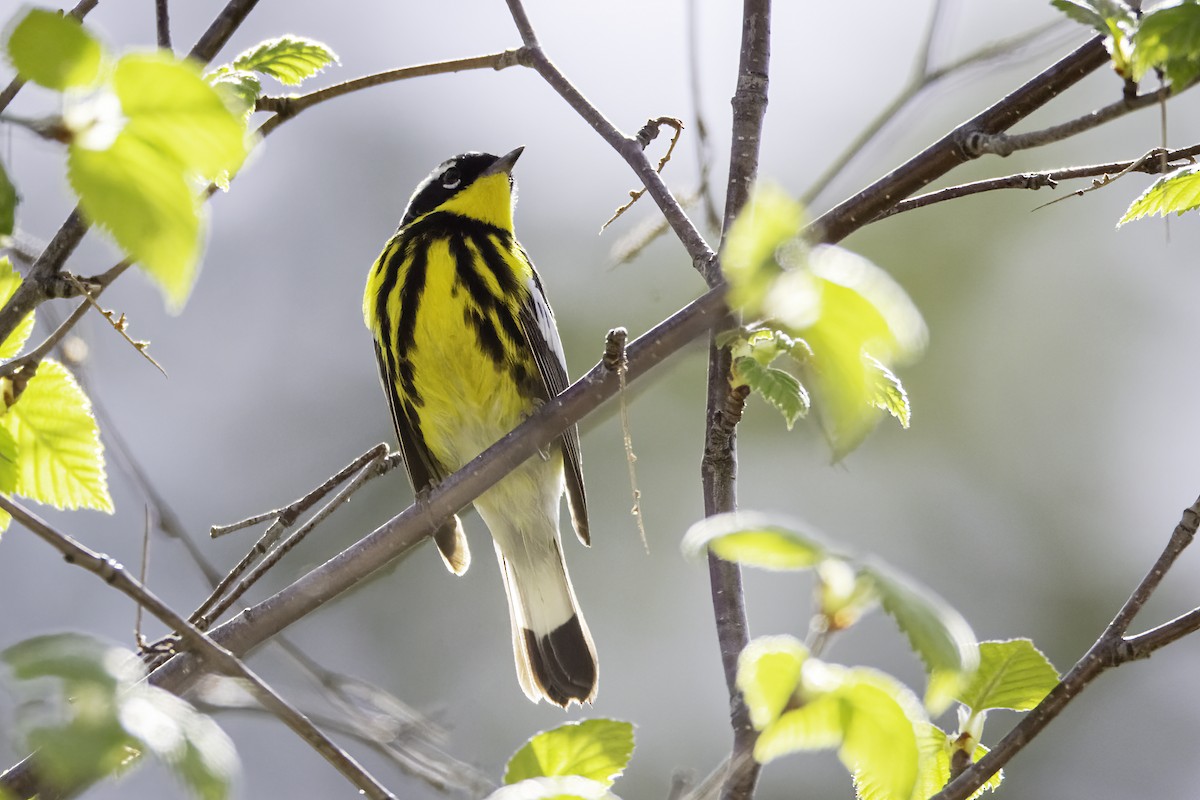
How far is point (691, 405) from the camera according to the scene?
27.9 ft

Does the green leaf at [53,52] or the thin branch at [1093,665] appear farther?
the thin branch at [1093,665]

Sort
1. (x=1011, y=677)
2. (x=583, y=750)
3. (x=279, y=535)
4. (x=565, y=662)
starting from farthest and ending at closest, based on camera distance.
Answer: (x=565, y=662)
(x=279, y=535)
(x=1011, y=677)
(x=583, y=750)

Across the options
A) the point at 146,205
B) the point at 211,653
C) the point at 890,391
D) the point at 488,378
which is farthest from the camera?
the point at 488,378

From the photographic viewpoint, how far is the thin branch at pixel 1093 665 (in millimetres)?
1451

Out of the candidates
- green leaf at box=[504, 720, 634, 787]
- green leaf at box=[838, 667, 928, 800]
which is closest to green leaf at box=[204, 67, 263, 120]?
green leaf at box=[504, 720, 634, 787]

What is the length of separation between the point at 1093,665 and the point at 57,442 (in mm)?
1616

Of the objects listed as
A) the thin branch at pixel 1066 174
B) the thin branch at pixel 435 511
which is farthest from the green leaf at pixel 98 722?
the thin branch at pixel 1066 174

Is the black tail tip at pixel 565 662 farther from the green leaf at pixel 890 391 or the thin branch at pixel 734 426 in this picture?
the green leaf at pixel 890 391

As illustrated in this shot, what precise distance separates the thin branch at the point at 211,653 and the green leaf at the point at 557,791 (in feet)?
0.49

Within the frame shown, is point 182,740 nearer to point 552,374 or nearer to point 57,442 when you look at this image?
point 57,442

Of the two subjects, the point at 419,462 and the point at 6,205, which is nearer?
the point at 6,205

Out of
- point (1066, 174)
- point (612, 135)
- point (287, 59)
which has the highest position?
point (287, 59)

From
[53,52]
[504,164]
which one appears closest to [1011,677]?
[53,52]

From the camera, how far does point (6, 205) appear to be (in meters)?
1.07
